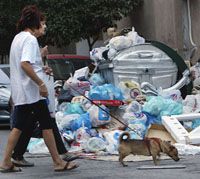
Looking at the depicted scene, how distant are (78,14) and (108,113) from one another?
12.8 metres

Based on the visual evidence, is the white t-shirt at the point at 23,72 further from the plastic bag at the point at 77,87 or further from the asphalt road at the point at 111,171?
the plastic bag at the point at 77,87

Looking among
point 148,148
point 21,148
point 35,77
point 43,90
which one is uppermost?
point 35,77

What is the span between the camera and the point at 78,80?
11945 mm

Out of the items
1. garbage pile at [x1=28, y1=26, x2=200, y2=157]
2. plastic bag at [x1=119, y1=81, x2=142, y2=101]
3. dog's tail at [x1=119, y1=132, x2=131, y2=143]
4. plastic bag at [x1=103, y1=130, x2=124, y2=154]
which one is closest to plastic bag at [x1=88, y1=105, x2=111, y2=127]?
garbage pile at [x1=28, y1=26, x2=200, y2=157]

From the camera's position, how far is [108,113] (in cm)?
988

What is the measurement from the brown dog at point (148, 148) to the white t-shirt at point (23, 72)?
1.23 m

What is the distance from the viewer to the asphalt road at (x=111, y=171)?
22.9ft

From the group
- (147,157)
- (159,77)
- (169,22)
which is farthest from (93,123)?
(169,22)

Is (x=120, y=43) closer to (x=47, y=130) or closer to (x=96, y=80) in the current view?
(x=96, y=80)

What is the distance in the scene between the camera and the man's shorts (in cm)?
719

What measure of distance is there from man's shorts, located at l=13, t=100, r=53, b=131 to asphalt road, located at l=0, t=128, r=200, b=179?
0.54 m

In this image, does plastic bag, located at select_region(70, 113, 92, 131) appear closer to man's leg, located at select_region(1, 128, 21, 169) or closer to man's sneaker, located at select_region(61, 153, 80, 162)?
man's sneaker, located at select_region(61, 153, 80, 162)

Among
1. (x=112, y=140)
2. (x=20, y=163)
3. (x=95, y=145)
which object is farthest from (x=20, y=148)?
(x=112, y=140)

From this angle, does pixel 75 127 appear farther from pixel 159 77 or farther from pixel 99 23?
pixel 99 23
